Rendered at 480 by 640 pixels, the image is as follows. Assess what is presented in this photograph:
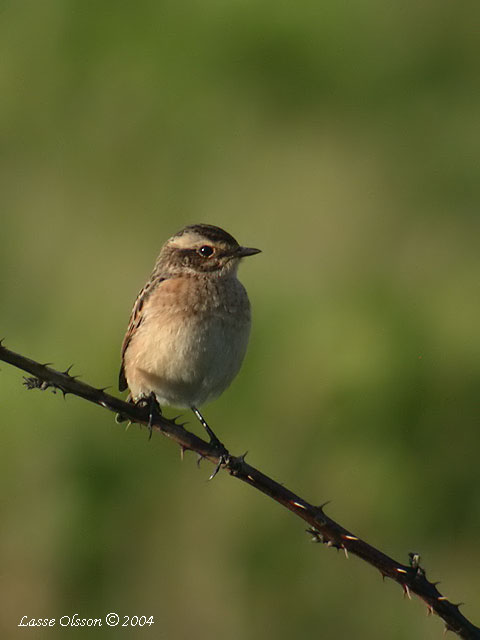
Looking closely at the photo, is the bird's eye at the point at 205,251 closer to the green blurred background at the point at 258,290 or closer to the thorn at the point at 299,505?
the thorn at the point at 299,505

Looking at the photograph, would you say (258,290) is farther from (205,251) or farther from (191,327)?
(191,327)

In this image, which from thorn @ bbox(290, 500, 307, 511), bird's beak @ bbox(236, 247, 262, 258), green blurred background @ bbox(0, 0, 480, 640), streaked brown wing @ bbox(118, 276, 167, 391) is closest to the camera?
thorn @ bbox(290, 500, 307, 511)

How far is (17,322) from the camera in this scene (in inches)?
326

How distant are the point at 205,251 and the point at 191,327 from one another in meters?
0.41

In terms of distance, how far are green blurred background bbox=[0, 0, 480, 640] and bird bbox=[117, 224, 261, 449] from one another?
8.19 ft

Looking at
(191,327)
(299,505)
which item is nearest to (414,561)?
(299,505)

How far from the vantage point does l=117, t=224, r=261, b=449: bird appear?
421cm

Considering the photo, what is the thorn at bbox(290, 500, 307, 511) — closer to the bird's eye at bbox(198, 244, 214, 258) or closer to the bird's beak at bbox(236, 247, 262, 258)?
the bird's beak at bbox(236, 247, 262, 258)

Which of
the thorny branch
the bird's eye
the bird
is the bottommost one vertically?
the thorny branch

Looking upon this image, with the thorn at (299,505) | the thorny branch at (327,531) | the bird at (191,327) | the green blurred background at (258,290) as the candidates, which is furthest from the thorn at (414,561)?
the green blurred background at (258,290)

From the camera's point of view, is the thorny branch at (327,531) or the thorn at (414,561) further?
the thorn at (414,561)

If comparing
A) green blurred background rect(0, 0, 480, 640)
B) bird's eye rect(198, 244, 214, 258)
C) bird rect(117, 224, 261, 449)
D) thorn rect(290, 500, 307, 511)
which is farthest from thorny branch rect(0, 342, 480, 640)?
green blurred background rect(0, 0, 480, 640)

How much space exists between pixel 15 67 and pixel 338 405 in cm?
583

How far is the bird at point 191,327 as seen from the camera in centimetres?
421
